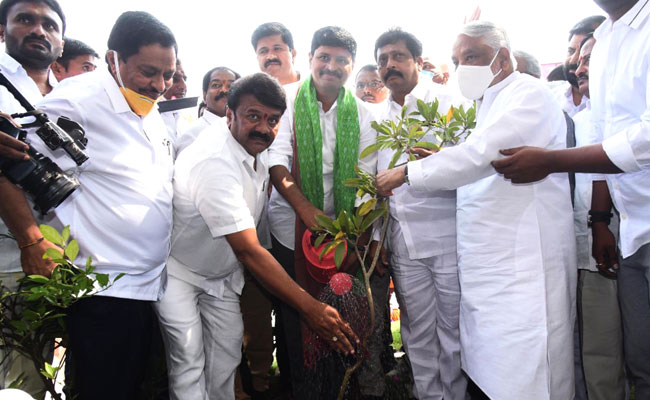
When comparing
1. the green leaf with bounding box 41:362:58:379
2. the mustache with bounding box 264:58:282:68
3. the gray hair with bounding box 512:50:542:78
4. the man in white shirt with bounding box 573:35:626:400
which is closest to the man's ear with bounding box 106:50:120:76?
the green leaf with bounding box 41:362:58:379

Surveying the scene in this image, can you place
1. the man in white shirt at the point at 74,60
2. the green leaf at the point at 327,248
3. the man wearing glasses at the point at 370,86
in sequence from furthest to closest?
the man wearing glasses at the point at 370,86 → the man in white shirt at the point at 74,60 → the green leaf at the point at 327,248

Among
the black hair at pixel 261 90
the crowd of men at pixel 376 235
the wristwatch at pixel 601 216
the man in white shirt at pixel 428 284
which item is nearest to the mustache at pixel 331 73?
the crowd of men at pixel 376 235

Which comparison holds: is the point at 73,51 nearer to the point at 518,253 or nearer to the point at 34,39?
the point at 34,39

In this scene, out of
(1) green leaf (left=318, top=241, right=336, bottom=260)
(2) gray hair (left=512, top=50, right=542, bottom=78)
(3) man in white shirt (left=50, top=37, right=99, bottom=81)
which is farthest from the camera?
(3) man in white shirt (left=50, top=37, right=99, bottom=81)

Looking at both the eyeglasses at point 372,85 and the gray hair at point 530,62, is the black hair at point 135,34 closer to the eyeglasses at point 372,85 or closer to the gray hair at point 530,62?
the gray hair at point 530,62

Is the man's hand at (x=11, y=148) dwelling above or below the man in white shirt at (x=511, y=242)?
above

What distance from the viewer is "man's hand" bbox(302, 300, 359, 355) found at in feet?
6.12

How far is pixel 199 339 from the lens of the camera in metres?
2.33

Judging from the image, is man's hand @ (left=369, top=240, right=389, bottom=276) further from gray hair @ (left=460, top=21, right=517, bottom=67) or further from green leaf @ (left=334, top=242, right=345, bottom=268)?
gray hair @ (left=460, top=21, right=517, bottom=67)

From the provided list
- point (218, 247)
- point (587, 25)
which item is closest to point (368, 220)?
point (218, 247)

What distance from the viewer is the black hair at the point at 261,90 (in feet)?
7.51

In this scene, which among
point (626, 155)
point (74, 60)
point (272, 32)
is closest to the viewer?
point (626, 155)

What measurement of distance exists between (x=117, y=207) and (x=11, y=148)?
48cm

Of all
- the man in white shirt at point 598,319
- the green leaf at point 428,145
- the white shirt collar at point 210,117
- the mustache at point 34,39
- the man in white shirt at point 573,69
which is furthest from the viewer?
the white shirt collar at point 210,117
